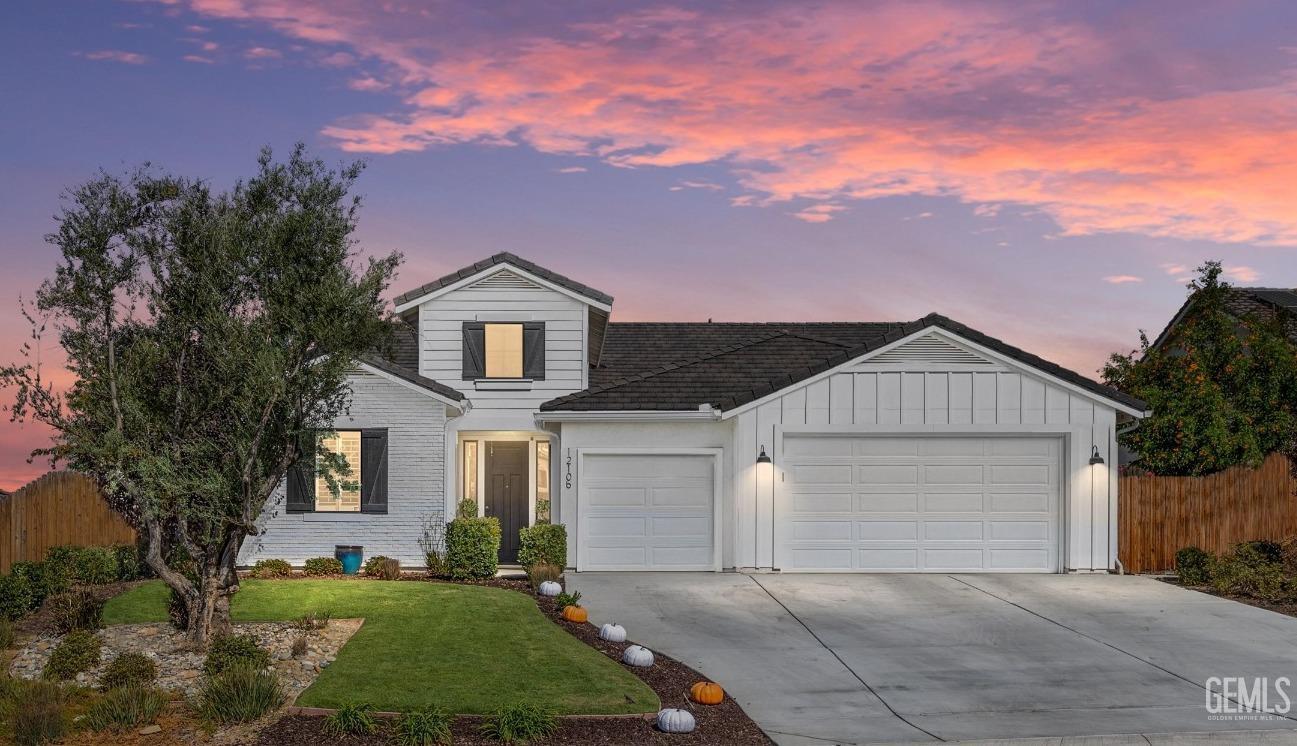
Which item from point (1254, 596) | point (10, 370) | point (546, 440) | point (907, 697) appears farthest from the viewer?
point (546, 440)

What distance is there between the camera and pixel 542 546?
1925 centimetres

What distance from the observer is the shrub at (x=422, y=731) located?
9.58 meters

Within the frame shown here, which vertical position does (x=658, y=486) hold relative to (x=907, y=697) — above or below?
above

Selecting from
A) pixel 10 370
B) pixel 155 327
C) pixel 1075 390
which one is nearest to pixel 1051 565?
pixel 1075 390

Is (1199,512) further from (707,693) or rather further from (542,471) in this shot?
(707,693)

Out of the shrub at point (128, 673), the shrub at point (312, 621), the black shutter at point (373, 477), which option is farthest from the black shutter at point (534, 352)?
the shrub at point (128, 673)

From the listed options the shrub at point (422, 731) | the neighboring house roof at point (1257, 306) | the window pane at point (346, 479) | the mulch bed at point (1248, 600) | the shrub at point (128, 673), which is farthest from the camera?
the neighboring house roof at point (1257, 306)

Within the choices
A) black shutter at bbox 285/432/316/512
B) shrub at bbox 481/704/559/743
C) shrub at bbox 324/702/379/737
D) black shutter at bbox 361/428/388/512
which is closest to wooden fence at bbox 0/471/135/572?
black shutter at bbox 285/432/316/512

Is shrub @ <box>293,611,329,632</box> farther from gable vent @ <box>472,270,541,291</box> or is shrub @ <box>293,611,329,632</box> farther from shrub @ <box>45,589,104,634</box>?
gable vent @ <box>472,270,541,291</box>

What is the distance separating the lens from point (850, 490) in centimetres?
1969

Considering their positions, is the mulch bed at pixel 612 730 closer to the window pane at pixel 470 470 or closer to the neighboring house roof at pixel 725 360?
the neighboring house roof at pixel 725 360

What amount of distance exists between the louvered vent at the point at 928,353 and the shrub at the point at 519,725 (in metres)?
11.3

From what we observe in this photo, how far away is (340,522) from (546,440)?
414cm

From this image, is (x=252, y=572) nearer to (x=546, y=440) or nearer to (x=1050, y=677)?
(x=546, y=440)
